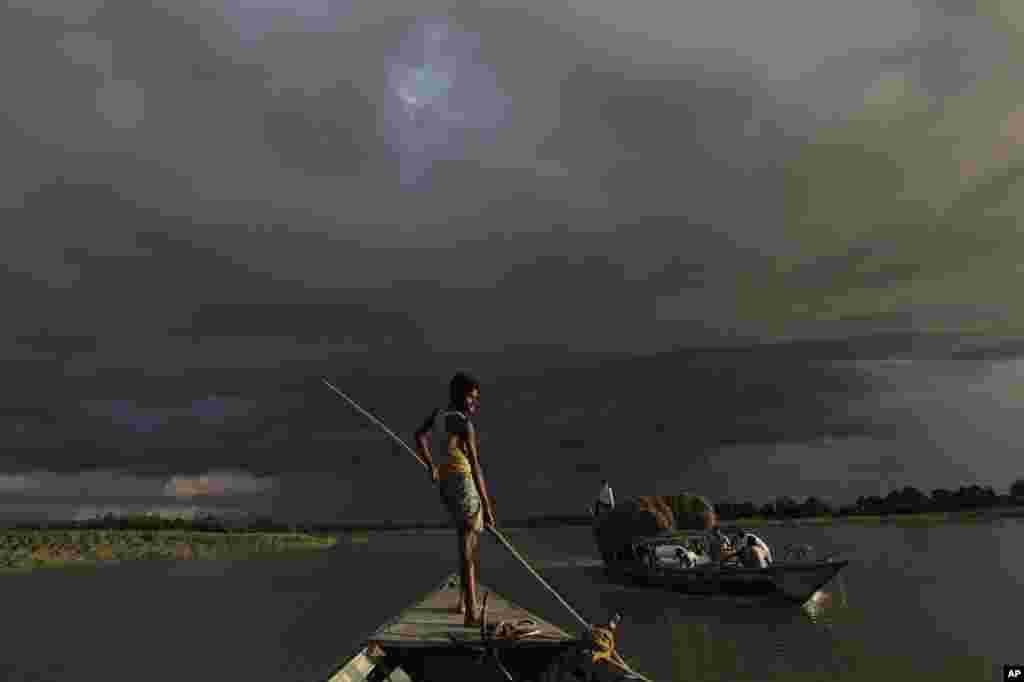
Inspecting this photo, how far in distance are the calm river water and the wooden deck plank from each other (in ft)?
3.95

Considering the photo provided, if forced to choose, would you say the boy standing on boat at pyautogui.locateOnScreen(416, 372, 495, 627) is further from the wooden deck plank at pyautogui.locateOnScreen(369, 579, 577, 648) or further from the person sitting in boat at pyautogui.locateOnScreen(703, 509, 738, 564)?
the person sitting in boat at pyautogui.locateOnScreen(703, 509, 738, 564)

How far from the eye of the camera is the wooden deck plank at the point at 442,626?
1112 cm

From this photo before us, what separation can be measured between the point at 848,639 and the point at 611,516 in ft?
66.0

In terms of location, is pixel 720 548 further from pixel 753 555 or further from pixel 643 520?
pixel 643 520

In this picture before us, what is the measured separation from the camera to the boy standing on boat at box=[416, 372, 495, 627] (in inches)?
443

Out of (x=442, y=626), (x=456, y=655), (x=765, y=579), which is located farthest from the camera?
(x=765, y=579)

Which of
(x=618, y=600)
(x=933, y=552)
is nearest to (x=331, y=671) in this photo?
(x=618, y=600)

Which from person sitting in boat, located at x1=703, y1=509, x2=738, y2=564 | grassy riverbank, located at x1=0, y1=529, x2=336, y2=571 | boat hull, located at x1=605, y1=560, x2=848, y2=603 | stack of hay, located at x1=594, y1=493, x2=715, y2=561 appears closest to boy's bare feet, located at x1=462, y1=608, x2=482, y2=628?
boat hull, located at x1=605, y1=560, x2=848, y2=603

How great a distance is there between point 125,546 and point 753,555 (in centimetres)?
11599

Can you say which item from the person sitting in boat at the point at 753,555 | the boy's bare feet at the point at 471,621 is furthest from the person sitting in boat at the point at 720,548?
the boy's bare feet at the point at 471,621

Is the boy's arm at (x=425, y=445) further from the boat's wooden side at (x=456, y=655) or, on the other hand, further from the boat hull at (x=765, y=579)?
the boat hull at (x=765, y=579)

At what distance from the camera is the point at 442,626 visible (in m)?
12.3

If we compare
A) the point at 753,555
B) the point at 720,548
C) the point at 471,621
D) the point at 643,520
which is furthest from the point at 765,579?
the point at 471,621

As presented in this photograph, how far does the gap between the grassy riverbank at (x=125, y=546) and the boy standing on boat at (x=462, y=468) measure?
391ft
